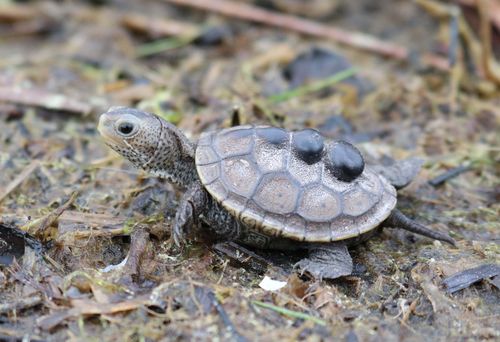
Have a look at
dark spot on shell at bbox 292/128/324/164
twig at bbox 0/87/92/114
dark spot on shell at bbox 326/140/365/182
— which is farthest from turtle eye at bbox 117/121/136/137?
twig at bbox 0/87/92/114

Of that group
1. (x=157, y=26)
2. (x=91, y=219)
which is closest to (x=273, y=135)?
(x=91, y=219)

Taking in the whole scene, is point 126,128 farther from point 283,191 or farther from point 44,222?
point 283,191

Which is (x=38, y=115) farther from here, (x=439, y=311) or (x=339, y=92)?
(x=439, y=311)

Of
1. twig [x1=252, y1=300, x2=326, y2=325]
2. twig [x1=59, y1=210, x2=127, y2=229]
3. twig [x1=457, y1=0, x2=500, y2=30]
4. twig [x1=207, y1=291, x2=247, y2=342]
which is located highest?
twig [x1=457, y1=0, x2=500, y2=30]

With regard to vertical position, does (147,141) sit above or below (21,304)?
above

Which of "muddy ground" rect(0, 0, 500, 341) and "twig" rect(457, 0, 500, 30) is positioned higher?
"twig" rect(457, 0, 500, 30)

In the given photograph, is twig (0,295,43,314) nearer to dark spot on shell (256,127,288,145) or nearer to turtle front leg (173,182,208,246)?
turtle front leg (173,182,208,246)

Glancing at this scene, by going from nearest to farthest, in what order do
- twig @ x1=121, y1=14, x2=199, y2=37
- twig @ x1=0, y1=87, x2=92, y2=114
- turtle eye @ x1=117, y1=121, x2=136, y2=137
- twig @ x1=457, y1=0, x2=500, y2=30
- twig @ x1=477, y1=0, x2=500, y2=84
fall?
turtle eye @ x1=117, y1=121, x2=136, y2=137 → twig @ x1=0, y1=87, x2=92, y2=114 → twig @ x1=477, y1=0, x2=500, y2=84 → twig @ x1=457, y1=0, x2=500, y2=30 → twig @ x1=121, y1=14, x2=199, y2=37
